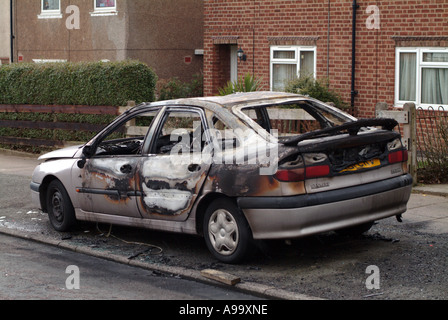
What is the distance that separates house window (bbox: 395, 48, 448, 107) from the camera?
1658 cm

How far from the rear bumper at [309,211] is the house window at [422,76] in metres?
9.75

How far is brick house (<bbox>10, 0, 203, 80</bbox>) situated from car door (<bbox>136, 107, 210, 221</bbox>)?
15091 mm

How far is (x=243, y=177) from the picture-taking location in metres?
7.26

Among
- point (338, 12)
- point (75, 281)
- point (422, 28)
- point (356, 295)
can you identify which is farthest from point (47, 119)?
point (356, 295)

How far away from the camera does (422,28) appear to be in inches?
655

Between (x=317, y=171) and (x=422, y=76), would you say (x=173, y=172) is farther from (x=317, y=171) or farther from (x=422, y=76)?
(x=422, y=76)

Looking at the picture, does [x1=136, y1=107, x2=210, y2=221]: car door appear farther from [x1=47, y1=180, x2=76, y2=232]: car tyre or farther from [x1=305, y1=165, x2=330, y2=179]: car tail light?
[x1=47, y1=180, x2=76, y2=232]: car tyre

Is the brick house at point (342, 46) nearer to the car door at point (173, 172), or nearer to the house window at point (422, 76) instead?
the house window at point (422, 76)

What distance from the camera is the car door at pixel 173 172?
7.75 m

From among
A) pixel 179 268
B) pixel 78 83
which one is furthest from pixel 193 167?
pixel 78 83

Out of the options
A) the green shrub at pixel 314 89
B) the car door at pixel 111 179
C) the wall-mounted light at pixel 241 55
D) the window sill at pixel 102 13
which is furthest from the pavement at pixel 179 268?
the window sill at pixel 102 13

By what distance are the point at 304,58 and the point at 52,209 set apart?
1079cm

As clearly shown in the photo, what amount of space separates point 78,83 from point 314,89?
5245mm

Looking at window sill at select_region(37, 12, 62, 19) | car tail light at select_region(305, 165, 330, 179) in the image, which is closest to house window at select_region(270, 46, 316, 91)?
window sill at select_region(37, 12, 62, 19)
